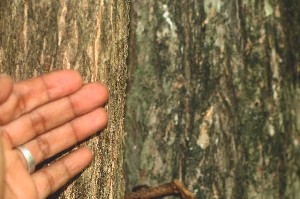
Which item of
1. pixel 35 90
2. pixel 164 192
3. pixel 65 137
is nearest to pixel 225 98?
pixel 164 192

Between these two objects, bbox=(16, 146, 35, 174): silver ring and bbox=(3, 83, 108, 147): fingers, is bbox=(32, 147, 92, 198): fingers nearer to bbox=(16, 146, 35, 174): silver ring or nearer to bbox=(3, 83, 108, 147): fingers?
bbox=(16, 146, 35, 174): silver ring

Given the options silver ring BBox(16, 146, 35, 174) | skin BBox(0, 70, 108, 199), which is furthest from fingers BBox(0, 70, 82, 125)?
silver ring BBox(16, 146, 35, 174)

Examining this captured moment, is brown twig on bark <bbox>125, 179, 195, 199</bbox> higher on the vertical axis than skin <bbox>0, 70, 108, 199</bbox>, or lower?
lower

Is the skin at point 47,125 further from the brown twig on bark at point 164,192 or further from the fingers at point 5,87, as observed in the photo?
the brown twig on bark at point 164,192

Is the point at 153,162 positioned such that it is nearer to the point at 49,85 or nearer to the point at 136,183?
the point at 136,183

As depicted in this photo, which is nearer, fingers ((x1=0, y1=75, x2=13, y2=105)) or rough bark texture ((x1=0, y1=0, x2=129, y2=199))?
fingers ((x1=0, y1=75, x2=13, y2=105))

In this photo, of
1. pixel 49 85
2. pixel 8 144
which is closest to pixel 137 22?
pixel 49 85

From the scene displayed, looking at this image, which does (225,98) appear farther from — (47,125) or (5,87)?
(5,87)
